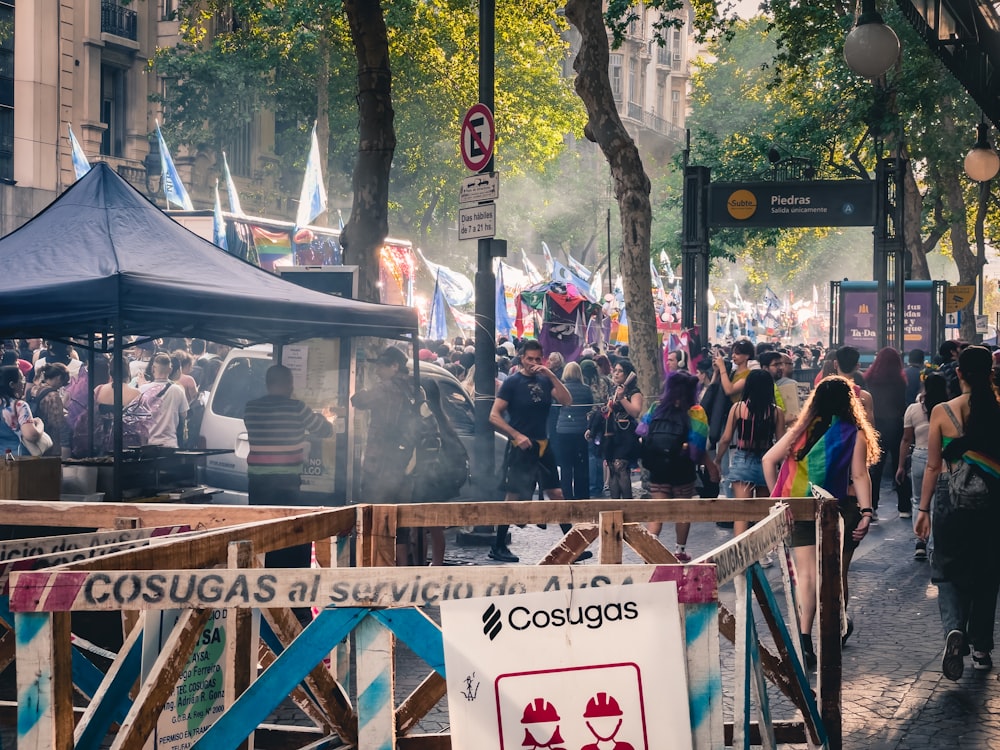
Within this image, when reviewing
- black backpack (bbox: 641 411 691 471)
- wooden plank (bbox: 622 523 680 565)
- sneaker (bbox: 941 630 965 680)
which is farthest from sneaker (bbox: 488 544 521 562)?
wooden plank (bbox: 622 523 680 565)

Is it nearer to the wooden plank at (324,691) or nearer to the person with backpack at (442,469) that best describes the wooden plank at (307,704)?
the wooden plank at (324,691)

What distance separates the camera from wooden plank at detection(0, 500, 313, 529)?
4.74m

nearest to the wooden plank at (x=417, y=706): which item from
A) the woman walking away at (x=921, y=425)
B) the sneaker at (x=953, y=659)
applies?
the sneaker at (x=953, y=659)

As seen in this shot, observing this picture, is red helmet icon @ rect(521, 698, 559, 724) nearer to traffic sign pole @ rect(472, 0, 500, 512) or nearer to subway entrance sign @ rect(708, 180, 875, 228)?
traffic sign pole @ rect(472, 0, 500, 512)

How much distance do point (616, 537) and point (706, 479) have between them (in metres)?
7.96

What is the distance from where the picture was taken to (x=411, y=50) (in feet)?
133

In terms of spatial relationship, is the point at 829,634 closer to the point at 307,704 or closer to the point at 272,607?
the point at 307,704

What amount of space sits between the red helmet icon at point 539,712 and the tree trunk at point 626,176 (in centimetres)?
1587

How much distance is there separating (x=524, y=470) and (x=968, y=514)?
487cm

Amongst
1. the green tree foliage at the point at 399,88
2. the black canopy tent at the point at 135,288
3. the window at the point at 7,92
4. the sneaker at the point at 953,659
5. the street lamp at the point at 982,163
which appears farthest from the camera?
the green tree foliage at the point at 399,88

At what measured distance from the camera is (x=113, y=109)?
133 feet

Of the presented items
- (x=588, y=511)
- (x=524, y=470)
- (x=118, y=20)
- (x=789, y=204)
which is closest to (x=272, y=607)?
(x=588, y=511)

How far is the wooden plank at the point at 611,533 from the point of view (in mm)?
4582

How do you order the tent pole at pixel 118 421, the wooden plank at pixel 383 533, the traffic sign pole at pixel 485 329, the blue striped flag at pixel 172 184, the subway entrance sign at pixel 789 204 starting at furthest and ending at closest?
the blue striped flag at pixel 172 184
the subway entrance sign at pixel 789 204
the traffic sign pole at pixel 485 329
the tent pole at pixel 118 421
the wooden plank at pixel 383 533
